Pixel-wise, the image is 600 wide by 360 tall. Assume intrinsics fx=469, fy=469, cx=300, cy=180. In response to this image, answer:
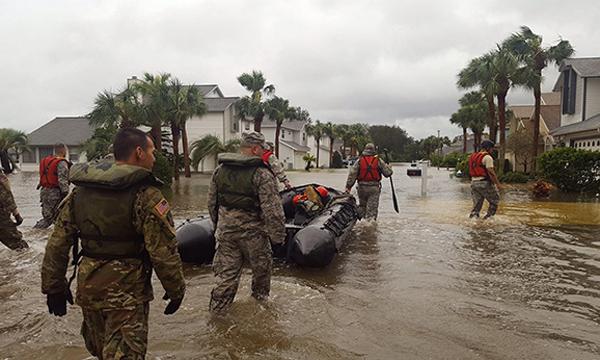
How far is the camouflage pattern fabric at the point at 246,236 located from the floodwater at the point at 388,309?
0.32 meters

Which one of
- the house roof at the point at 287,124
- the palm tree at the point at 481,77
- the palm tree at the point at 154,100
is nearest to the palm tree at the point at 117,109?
the palm tree at the point at 154,100

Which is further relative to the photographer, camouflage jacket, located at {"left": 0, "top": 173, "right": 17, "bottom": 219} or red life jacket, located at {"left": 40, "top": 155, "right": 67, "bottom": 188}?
red life jacket, located at {"left": 40, "top": 155, "right": 67, "bottom": 188}

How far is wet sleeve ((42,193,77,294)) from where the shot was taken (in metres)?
2.71

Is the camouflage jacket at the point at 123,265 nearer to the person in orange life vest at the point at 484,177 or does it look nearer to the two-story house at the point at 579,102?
the person in orange life vest at the point at 484,177

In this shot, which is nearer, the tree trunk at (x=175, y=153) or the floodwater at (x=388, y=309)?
the floodwater at (x=388, y=309)

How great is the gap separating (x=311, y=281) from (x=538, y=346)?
105 inches

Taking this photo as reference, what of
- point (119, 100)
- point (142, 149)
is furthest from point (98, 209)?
point (119, 100)

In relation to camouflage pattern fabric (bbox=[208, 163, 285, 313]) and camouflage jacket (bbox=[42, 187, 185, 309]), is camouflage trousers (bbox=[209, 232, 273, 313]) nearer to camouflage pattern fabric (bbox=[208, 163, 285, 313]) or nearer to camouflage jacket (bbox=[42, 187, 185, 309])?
camouflage pattern fabric (bbox=[208, 163, 285, 313])

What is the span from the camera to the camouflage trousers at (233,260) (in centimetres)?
440

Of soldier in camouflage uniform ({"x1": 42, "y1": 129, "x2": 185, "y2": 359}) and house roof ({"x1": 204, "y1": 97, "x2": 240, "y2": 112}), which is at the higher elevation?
house roof ({"x1": 204, "y1": 97, "x2": 240, "y2": 112})

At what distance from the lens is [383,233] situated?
9.16m

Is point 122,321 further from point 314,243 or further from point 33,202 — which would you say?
point 33,202

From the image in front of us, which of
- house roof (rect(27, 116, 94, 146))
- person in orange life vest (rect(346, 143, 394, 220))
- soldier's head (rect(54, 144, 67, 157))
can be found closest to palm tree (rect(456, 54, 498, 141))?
person in orange life vest (rect(346, 143, 394, 220))

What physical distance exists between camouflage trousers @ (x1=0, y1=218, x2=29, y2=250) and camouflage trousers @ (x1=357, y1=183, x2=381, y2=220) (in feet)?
19.5
